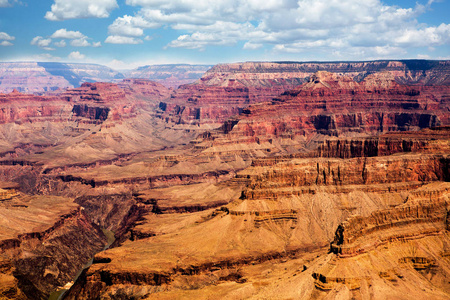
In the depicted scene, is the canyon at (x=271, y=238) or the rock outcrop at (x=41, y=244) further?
the rock outcrop at (x=41, y=244)

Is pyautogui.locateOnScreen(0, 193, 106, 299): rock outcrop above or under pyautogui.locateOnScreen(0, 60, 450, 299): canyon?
under

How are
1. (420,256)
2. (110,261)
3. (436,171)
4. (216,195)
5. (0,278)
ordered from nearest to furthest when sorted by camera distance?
(420,256)
(0,278)
(110,261)
(436,171)
(216,195)

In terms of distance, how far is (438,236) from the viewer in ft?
350

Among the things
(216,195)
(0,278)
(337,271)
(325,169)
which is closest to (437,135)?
(325,169)

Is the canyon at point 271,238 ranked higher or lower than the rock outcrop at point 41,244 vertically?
higher

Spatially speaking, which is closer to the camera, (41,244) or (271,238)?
(271,238)

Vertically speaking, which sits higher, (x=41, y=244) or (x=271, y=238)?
(x=271, y=238)

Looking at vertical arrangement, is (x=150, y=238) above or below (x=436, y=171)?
below

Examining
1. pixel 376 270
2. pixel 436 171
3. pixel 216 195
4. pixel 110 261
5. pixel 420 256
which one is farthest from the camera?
pixel 216 195

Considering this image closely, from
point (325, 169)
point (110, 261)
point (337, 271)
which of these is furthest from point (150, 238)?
point (337, 271)

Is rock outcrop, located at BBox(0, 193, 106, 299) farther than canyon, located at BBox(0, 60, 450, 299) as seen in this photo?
Yes

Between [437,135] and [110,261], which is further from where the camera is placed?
[437,135]

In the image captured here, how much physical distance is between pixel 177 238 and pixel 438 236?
54.2m

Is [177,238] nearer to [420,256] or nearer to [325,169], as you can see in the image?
[325,169]
